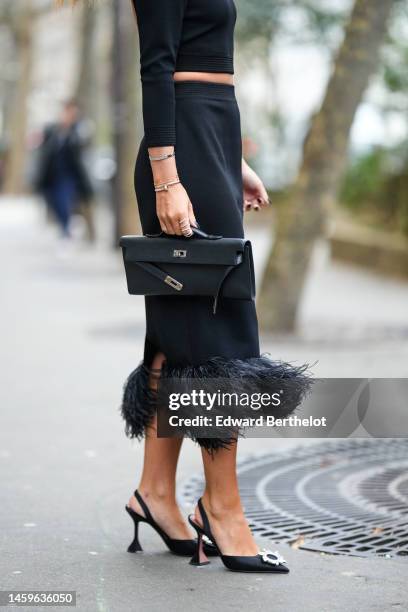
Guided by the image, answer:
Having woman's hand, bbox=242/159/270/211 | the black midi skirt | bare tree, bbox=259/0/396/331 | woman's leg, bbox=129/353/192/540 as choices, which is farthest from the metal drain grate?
bare tree, bbox=259/0/396/331

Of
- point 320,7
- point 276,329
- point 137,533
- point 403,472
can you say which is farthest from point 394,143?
point 137,533

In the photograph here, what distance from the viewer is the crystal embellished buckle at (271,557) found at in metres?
3.96

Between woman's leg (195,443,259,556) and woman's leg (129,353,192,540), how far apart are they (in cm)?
22

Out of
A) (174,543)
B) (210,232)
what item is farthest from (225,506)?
(210,232)

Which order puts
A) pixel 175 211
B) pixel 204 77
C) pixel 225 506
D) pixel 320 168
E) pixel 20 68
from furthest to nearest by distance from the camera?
pixel 20 68 → pixel 320 168 → pixel 225 506 → pixel 204 77 → pixel 175 211

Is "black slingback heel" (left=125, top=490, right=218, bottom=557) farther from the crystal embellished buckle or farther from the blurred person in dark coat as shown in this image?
the blurred person in dark coat

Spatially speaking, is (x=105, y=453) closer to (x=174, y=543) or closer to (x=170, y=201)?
(x=174, y=543)

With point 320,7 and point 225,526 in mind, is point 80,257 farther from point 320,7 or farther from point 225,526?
point 225,526

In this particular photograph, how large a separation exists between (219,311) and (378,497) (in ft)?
4.88

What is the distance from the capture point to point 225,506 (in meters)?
3.99

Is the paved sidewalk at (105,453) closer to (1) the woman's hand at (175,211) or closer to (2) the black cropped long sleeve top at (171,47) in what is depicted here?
(1) the woman's hand at (175,211)

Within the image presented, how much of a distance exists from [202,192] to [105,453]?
2.25 meters

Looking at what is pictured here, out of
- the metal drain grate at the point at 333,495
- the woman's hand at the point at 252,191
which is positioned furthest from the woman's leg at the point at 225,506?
the woman's hand at the point at 252,191

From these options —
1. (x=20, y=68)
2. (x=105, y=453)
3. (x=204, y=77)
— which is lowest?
(x=105, y=453)
